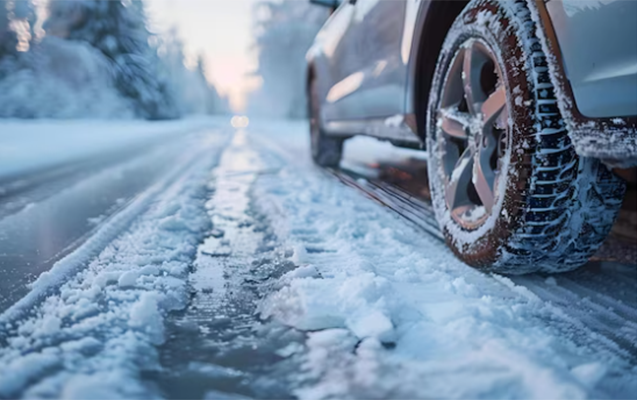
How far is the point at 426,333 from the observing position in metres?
1.33

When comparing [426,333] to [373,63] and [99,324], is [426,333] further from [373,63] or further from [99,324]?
[373,63]

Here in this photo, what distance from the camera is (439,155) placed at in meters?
2.23

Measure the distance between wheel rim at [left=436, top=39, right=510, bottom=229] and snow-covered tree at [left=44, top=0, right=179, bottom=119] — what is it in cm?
2296

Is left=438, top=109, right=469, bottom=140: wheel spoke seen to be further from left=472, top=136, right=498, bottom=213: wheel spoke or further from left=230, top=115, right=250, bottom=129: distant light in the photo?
left=230, top=115, right=250, bottom=129: distant light

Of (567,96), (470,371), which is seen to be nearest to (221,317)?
(470,371)

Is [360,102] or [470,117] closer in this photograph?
[470,117]

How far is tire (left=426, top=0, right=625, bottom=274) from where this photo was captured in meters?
1.47

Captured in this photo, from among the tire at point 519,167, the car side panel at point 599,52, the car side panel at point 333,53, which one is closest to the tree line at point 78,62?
the car side panel at point 333,53

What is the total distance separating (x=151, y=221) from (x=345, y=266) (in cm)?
132

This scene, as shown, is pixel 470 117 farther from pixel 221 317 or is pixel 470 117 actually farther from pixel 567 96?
pixel 221 317

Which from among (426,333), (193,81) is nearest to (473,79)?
(426,333)

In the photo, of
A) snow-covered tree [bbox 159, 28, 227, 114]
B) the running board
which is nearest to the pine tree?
the running board

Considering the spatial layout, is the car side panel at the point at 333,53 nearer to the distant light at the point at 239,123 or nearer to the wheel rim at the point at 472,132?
the wheel rim at the point at 472,132

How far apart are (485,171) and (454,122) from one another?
332 mm
